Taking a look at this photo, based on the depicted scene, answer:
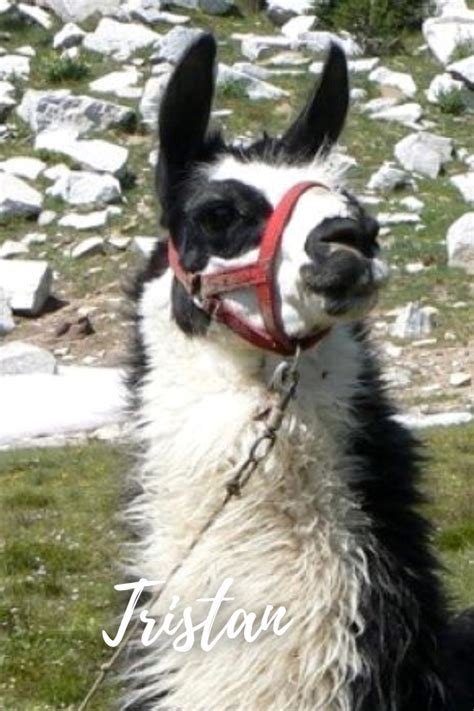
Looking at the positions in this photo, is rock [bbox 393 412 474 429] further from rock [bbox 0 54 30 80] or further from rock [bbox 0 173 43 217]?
rock [bbox 0 54 30 80]

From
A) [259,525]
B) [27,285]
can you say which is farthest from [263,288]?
[27,285]

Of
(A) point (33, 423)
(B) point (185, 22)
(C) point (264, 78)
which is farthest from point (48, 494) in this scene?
(B) point (185, 22)

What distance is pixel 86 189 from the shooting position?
955 inches

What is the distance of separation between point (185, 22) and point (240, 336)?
87.8ft

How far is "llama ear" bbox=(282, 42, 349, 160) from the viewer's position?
5344 millimetres

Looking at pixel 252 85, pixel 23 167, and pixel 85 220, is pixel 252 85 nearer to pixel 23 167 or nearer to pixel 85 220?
pixel 23 167

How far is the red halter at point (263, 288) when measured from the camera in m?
4.92

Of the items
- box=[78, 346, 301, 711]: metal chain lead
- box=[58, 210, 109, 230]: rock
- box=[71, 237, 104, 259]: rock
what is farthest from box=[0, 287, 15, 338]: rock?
box=[78, 346, 301, 711]: metal chain lead

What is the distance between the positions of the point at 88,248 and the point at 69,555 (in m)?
12.5

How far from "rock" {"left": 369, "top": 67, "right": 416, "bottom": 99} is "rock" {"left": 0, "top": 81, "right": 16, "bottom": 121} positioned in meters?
4.73

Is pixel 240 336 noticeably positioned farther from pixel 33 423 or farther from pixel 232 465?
pixel 33 423

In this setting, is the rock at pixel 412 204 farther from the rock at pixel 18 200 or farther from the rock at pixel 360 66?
the rock at pixel 360 66

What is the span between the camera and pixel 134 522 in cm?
522

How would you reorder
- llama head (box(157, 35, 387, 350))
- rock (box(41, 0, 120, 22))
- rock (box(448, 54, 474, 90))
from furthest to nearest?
rock (box(41, 0, 120, 22)) < rock (box(448, 54, 474, 90)) < llama head (box(157, 35, 387, 350))
